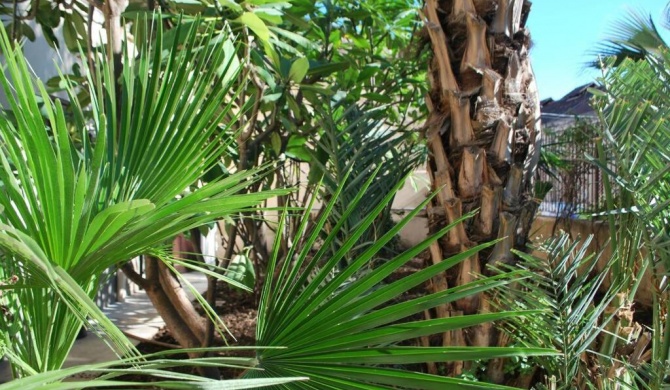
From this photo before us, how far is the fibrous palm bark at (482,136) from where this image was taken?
2.24 m

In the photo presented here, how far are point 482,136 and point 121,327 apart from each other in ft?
13.8

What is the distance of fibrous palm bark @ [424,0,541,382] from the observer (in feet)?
7.35

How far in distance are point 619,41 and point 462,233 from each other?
6.39 m

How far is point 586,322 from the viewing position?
175 cm

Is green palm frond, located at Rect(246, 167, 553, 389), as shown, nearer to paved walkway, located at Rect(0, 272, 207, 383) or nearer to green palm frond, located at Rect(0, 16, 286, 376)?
green palm frond, located at Rect(0, 16, 286, 376)

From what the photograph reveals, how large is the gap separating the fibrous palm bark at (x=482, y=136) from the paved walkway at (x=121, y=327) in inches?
118

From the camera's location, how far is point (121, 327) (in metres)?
5.25

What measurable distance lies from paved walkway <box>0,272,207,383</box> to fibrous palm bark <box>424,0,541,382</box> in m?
2.98

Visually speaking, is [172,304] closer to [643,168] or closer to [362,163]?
[362,163]

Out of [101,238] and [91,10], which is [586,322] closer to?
[101,238]

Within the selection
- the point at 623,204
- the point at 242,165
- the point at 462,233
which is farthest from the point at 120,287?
the point at 623,204

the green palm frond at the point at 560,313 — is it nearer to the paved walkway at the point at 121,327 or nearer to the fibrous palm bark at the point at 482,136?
the fibrous palm bark at the point at 482,136

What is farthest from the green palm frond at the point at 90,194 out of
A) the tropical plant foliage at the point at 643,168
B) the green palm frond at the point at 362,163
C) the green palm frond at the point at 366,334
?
the green palm frond at the point at 362,163

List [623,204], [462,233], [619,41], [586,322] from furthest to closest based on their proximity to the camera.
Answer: [619,41], [462,233], [623,204], [586,322]
